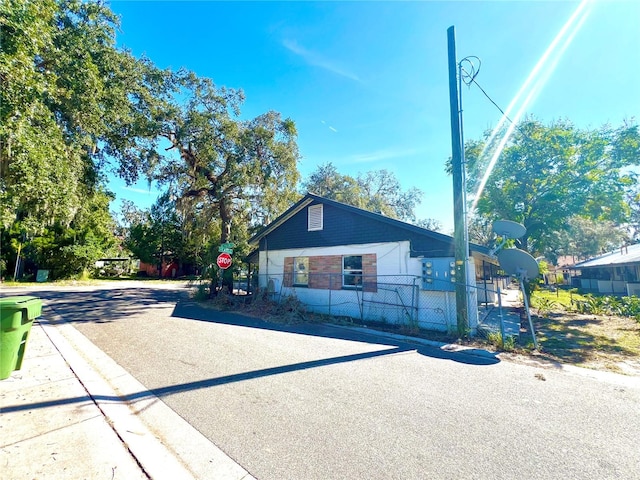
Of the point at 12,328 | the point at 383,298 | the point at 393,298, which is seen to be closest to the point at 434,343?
the point at 393,298

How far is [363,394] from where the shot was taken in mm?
4188

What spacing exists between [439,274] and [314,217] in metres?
5.80

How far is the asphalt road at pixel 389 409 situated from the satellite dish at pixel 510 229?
151 inches

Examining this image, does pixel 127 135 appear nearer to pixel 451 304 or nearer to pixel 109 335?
pixel 109 335

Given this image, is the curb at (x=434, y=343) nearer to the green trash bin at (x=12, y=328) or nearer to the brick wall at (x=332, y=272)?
the brick wall at (x=332, y=272)

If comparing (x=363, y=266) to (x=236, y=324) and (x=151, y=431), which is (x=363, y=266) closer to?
(x=236, y=324)

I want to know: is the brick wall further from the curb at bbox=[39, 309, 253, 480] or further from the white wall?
the curb at bbox=[39, 309, 253, 480]

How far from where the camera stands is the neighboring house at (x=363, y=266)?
8953mm

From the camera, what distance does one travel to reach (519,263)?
7461mm

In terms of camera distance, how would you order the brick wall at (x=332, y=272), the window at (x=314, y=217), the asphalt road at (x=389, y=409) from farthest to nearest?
the window at (x=314, y=217) < the brick wall at (x=332, y=272) < the asphalt road at (x=389, y=409)

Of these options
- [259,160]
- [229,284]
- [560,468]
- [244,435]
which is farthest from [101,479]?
[259,160]

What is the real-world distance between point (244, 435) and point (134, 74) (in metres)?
16.8

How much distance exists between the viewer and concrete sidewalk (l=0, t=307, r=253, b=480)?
2529 millimetres

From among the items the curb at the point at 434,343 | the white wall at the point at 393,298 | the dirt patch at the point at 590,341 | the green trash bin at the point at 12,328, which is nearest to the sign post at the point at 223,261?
the white wall at the point at 393,298
